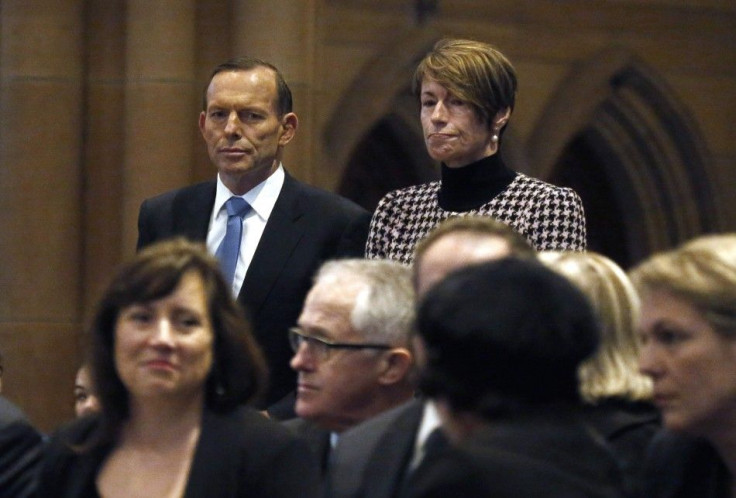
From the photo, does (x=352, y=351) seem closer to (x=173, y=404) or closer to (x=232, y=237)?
(x=173, y=404)

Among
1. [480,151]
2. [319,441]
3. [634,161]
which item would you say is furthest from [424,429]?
[634,161]

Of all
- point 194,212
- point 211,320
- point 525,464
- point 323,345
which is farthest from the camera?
point 194,212

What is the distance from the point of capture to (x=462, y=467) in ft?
9.04

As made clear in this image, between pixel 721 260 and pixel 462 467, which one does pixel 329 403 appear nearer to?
pixel 721 260

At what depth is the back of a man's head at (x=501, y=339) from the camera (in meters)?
2.88

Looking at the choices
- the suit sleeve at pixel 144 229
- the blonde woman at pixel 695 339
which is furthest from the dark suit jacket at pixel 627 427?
the suit sleeve at pixel 144 229

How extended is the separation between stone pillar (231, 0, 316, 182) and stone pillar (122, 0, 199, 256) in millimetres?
267

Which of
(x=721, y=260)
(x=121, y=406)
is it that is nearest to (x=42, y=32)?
(x=121, y=406)

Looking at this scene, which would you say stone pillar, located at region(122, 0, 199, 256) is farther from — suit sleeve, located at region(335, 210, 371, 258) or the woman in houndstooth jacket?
the woman in houndstooth jacket

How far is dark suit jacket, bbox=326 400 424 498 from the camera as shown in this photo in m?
3.59

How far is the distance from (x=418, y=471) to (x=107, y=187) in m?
6.08

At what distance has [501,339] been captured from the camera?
2.87m

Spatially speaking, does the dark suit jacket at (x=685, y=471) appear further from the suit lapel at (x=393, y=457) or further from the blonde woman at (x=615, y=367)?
the suit lapel at (x=393, y=457)

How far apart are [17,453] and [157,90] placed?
13.6 feet
